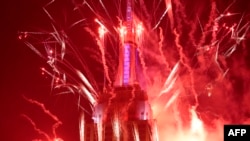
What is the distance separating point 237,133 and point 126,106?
2004 inches

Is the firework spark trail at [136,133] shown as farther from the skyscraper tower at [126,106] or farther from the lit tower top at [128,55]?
the lit tower top at [128,55]

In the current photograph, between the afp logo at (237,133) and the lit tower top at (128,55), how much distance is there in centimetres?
5185

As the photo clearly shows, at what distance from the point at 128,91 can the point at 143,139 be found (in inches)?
329

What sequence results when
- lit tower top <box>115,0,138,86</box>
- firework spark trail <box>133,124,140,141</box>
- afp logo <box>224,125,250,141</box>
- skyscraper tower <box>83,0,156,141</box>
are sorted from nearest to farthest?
afp logo <box>224,125,250,141</box> → firework spark trail <box>133,124,140,141</box> → skyscraper tower <box>83,0,156,141</box> → lit tower top <box>115,0,138,86</box>

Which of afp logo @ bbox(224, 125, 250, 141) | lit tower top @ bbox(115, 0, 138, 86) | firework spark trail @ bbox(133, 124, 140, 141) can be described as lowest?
firework spark trail @ bbox(133, 124, 140, 141)

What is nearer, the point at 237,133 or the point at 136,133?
the point at 237,133

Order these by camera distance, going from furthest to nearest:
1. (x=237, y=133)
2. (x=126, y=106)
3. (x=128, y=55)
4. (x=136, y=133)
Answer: (x=128, y=55)
(x=126, y=106)
(x=136, y=133)
(x=237, y=133)

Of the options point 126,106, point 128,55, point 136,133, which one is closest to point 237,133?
point 136,133

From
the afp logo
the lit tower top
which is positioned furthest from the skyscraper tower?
the afp logo

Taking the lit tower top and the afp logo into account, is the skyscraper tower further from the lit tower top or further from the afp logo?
the afp logo

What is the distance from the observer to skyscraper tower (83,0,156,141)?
200 ft

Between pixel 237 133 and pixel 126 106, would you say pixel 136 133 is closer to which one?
pixel 126 106

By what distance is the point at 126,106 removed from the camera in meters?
65.0

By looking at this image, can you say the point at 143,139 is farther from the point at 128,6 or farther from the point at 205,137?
the point at 128,6
